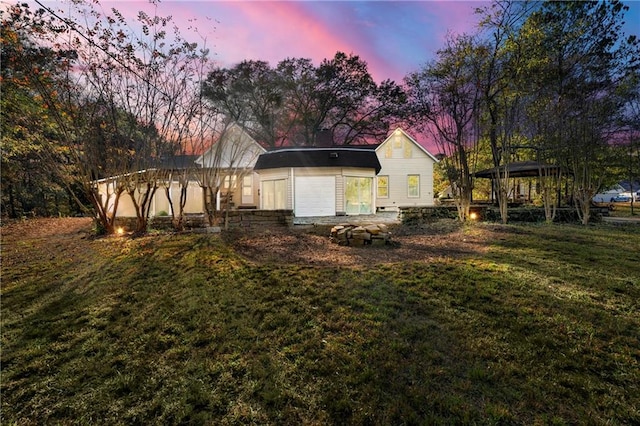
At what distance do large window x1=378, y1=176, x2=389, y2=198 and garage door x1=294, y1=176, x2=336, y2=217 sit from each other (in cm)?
613

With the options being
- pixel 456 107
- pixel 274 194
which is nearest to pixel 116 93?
pixel 274 194

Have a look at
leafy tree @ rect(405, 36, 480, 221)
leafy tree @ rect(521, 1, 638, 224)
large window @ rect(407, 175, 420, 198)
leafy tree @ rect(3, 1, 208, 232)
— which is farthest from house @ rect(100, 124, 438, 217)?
leafy tree @ rect(521, 1, 638, 224)

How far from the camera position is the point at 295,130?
30.5 metres

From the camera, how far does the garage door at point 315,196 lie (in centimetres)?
1530

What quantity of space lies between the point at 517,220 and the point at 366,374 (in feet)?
46.1

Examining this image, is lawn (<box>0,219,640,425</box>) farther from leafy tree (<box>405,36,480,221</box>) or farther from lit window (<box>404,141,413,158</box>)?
lit window (<box>404,141,413,158</box>)

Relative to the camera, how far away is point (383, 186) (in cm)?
2039

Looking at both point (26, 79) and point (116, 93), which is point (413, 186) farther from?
point (26, 79)

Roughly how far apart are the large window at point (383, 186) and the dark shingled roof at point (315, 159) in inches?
175

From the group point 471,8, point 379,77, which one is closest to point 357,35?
point 471,8

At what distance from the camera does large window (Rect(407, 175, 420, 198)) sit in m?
20.5

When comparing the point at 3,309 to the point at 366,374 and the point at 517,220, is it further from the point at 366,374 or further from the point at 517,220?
the point at 517,220

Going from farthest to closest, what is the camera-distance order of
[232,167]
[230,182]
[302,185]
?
[302,185] → [232,167] → [230,182]

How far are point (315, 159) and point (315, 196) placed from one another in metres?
2.02
